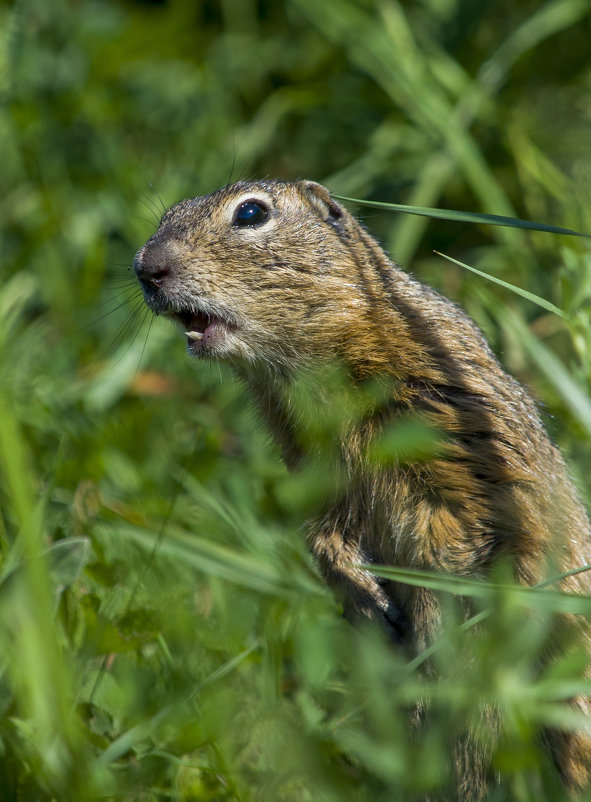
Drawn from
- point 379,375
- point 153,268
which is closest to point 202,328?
point 153,268

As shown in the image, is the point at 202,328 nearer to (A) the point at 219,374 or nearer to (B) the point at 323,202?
(A) the point at 219,374

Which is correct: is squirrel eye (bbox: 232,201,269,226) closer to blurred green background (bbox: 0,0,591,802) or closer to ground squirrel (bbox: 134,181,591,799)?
ground squirrel (bbox: 134,181,591,799)

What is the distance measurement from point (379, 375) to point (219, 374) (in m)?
0.60

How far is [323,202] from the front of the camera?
3043 millimetres

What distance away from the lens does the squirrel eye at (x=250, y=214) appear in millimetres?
2896

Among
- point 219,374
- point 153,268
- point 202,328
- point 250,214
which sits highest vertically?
point 250,214

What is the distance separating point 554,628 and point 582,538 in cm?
34

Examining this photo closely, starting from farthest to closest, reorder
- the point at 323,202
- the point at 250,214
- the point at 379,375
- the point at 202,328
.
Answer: the point at 323,202
the point at 250,214
the point at 202,328
the point at 379,375

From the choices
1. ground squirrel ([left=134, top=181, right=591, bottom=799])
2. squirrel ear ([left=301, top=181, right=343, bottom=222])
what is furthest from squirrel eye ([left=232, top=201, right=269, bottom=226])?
squirrel ear ([left=301, top=181, right=343, bottom=222])

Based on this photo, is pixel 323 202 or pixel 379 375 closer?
pixel 379 375

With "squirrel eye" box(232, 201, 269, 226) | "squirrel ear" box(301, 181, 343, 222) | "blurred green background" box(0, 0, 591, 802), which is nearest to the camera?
"blurred green background" box(0, 0, 591, 802)

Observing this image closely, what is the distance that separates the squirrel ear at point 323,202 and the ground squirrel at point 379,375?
0.05 feet

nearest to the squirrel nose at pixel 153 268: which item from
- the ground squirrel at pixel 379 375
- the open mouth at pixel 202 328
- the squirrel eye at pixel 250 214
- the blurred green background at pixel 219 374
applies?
the ground squirrel at pixel 379 375

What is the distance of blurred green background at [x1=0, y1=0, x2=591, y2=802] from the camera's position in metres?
1.79
